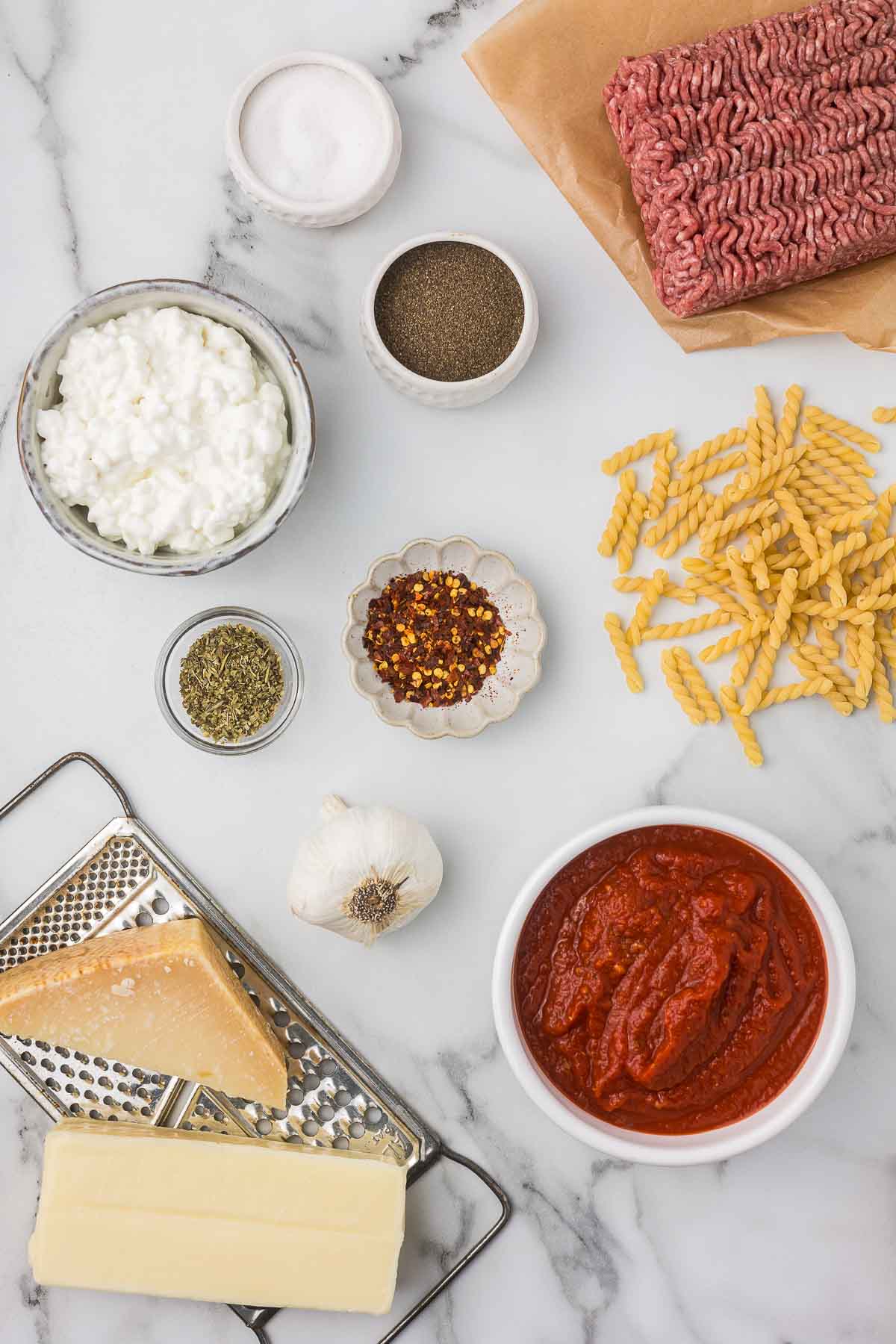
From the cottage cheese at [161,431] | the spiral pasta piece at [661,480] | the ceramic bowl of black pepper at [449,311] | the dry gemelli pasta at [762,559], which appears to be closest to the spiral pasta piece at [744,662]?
the dry gemelli pasta at [762,559]

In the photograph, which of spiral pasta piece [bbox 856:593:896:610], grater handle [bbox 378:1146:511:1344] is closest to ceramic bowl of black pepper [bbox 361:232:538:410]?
spiral pasta piece [bbox 856:593:896:610]

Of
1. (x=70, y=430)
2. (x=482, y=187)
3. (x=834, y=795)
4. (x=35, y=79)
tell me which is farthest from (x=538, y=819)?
(x=35, y=79)

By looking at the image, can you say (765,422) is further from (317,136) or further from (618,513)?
(317,136)

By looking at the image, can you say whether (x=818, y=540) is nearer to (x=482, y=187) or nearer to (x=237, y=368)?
(x=482, y=187)

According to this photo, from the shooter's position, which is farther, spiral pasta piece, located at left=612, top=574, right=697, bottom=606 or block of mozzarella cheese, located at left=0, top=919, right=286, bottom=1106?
spiral pasta piece, located at left=612, top=574, right=697, bottom=606

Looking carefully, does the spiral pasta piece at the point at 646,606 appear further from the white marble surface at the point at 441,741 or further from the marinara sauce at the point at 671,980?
the marinara sauce at the point at 671,980

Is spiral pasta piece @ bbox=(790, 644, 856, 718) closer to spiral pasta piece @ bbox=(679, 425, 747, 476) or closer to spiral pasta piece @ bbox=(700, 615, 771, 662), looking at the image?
spiral pasta piece @ bbox=(700, 615, 771, 662)
